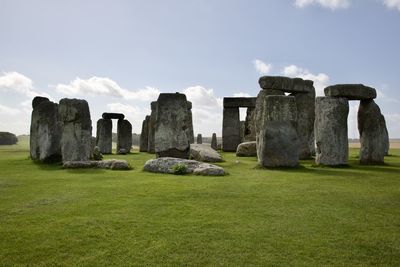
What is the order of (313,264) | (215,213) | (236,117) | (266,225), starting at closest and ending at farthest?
(313,264), (266,225), (215,213), (236,117)

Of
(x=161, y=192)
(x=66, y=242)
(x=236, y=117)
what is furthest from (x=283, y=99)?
(x=236, y=117)

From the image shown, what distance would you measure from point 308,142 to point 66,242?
15.6 meters

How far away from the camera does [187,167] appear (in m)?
10.5

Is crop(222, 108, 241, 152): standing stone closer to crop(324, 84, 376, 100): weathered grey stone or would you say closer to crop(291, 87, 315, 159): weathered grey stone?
A: crop(291, 87, 315, 159): weathered grey stone

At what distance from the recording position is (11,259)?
386 cm

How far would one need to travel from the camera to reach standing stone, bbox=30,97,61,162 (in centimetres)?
1434

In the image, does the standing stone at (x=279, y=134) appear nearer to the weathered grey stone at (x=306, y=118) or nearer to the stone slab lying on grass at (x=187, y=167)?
the stone slab lying on grass at (x=187, y=167)

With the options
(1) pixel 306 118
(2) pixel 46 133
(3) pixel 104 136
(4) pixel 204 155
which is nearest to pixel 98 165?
(2) pixel 46 133

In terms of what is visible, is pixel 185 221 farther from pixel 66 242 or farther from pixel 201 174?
pixel 201 174

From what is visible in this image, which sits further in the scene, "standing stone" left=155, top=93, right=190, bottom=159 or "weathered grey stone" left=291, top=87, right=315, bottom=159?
"weathered grey stone" left=291, top=87, right=315, bottom=159

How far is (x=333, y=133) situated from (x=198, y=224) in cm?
921

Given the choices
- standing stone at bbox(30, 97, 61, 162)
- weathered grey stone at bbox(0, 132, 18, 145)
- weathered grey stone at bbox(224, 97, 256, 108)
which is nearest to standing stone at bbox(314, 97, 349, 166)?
standing stone at bbox(30, 97, 61, 162)

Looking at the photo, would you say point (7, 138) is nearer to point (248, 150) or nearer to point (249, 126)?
point (249, 126)

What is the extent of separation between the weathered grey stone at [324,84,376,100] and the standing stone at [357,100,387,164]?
49cm
